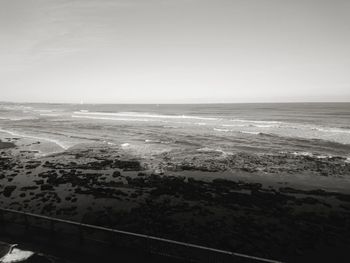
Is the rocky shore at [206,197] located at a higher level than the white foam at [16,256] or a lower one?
lower

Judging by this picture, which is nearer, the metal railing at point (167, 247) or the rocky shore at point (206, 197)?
the metal railing at point (167, 247)

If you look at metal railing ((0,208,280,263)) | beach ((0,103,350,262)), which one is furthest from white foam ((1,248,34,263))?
beach ((0,103,350,262))

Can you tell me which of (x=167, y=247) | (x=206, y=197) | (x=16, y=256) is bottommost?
(x=206, y=197)

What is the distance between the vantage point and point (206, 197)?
16969mm

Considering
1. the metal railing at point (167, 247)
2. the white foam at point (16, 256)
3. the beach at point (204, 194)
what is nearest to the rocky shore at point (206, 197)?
the beach at point (204, 194)

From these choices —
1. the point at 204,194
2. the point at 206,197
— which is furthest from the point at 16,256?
the point at 204,194

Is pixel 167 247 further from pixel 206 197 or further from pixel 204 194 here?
pixel 204 194

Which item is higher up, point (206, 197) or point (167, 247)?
point (167, 247)

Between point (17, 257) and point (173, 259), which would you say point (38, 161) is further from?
point (173, 259)

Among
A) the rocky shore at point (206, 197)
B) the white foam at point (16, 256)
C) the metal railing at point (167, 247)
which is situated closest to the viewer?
the metal railing at point (167, 247)

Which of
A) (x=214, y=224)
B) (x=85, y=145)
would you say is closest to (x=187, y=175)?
(x=214, y=224)

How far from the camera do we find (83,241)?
10.1 metres

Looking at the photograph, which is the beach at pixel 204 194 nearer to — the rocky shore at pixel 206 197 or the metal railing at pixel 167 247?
the rocky shore at pixel 206 197

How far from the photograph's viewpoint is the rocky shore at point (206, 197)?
12.1 meters
